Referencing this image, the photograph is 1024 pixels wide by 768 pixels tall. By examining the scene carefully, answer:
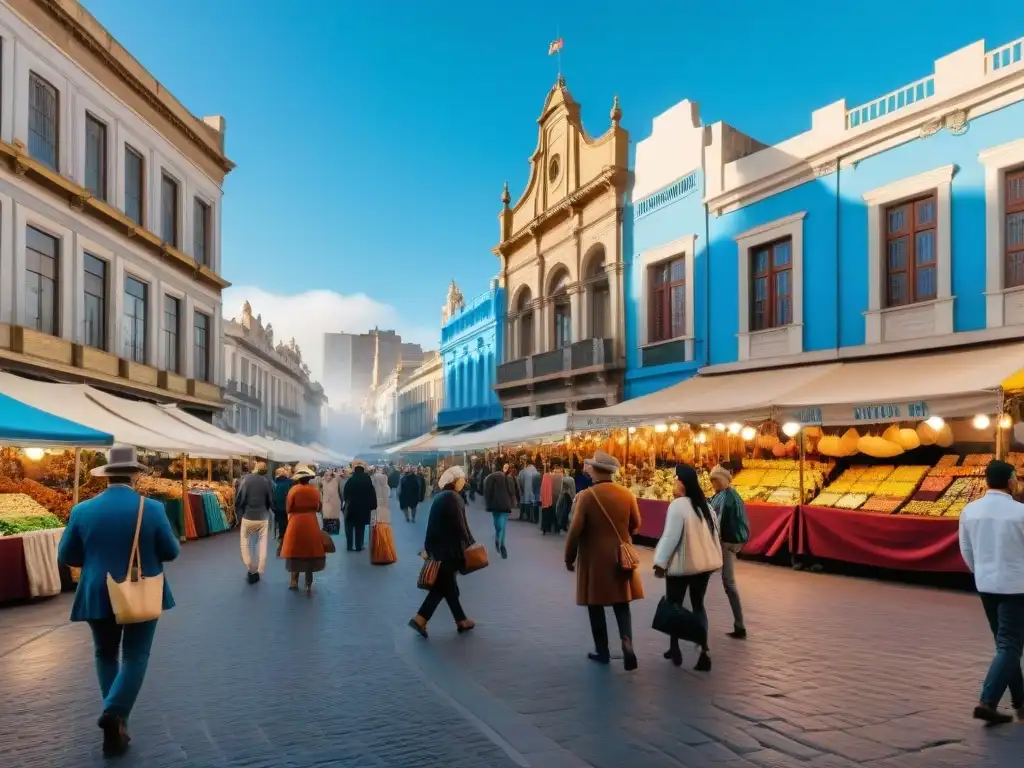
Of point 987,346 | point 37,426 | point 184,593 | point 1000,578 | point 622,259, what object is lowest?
point 184,593

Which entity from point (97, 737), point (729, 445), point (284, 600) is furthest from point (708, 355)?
point (97, 737)

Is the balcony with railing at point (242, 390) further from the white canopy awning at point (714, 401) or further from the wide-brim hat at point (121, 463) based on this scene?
the wide-brim hat at point (121, 463)

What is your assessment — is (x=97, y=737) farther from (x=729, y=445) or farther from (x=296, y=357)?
(x=296, y=357)

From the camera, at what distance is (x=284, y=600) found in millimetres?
10422

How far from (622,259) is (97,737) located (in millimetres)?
22221

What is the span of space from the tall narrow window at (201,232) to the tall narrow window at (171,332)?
2.60 meters

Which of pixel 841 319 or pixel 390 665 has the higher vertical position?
pixel 841 319

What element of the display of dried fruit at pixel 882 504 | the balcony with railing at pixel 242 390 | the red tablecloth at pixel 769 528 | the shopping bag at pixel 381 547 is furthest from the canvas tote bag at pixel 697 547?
the balcony with railing at pixel 242 390

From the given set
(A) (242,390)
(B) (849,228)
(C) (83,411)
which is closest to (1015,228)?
(B) (849,228)

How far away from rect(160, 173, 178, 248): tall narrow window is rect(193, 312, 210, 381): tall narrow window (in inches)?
123

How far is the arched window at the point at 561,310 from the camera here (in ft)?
101

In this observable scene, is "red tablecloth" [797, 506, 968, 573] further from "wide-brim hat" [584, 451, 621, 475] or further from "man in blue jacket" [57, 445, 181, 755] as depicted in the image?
"man in blue jacket" [57, 445, 181, 755]

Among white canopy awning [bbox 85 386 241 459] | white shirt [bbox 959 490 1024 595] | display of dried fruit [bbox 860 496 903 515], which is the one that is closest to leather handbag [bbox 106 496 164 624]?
white shirt [bbox 959 490 1024 595]

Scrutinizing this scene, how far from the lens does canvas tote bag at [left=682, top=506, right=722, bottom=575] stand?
269 inches
